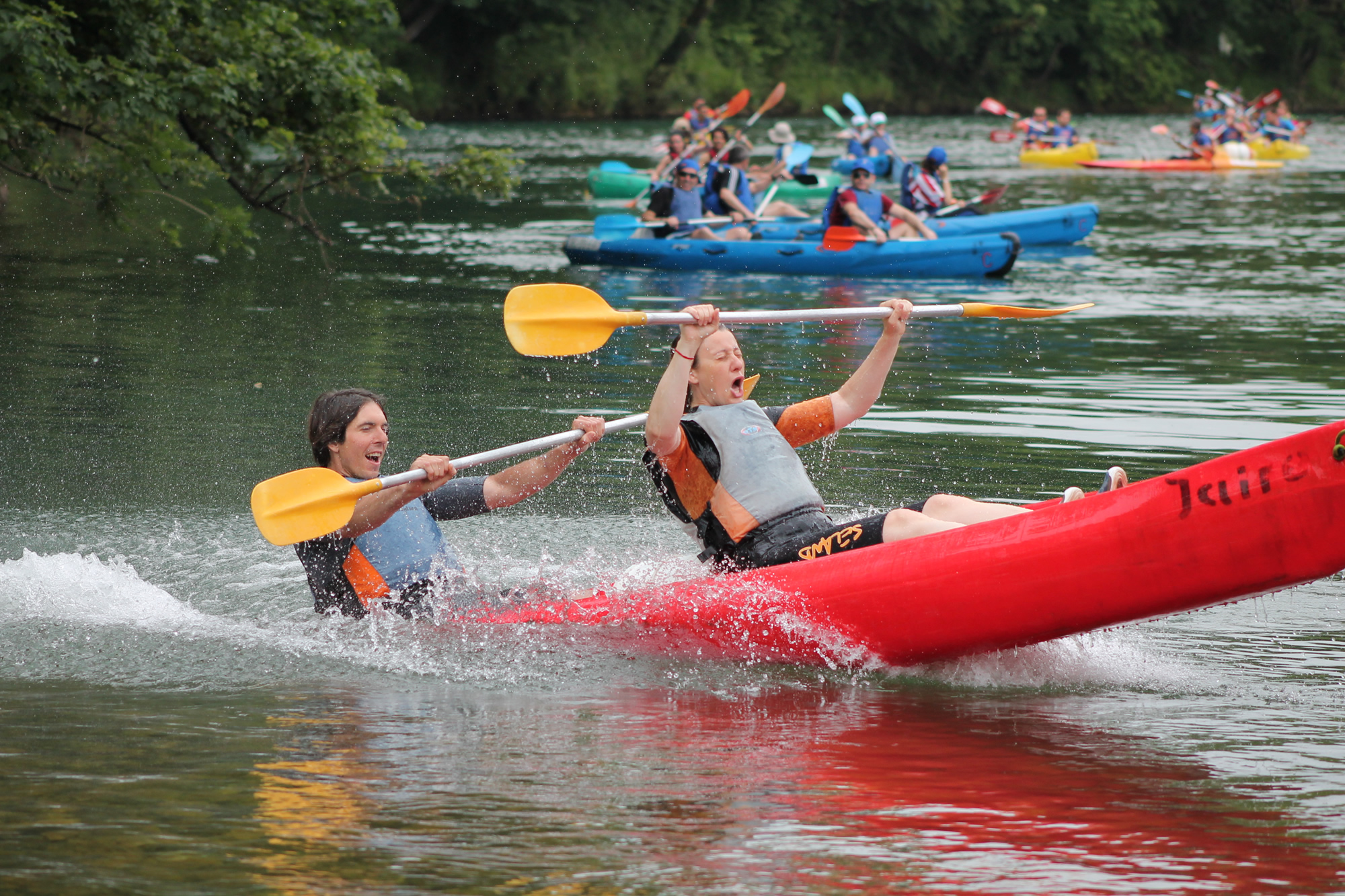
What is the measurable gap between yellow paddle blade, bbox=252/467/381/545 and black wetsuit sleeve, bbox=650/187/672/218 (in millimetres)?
10652

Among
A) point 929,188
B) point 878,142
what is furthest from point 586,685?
point 878,142

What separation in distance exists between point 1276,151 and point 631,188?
560 inches

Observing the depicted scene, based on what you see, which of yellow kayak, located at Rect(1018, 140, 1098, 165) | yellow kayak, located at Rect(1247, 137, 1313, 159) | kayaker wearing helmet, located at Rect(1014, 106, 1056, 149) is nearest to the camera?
Result: yellow kayak, located at Rect(1018, 140, 1098, 165)

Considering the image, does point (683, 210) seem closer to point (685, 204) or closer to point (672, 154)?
point (685, 204)

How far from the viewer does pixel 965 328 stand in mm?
11477

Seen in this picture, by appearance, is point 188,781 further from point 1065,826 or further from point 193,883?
point 1065,826

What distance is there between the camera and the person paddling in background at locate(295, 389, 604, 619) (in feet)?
15.5

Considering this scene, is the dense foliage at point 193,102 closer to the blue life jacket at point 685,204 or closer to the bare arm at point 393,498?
the blue life jacket at point 685,204

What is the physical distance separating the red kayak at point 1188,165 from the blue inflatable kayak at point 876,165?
6565 mm

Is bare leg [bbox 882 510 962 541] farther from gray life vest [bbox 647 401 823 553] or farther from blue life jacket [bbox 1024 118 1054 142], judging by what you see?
blue life jacket [bbox 1024 118 1054 142]

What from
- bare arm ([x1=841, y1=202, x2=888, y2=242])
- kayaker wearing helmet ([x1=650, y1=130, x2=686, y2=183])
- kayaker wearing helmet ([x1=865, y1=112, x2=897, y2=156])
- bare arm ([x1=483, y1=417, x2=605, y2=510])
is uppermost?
kayaker wearing helmet ([x1=865, y1=112, x2=897, y2=156])

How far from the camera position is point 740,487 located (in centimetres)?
477

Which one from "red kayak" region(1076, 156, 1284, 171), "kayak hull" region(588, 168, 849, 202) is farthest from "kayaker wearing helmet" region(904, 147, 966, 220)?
"red kayak" region(1076, 156, 1284, 171)

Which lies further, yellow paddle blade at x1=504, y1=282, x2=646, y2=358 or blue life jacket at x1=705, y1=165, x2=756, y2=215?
blue life jacket at x1=705, y1=165, x2=756, y2=215
